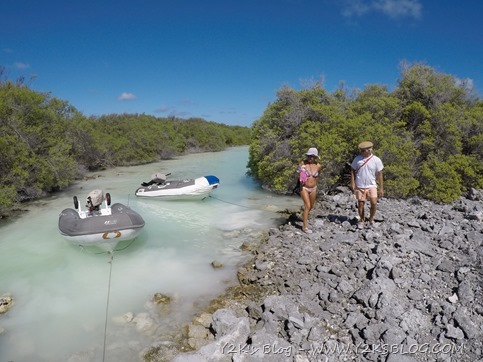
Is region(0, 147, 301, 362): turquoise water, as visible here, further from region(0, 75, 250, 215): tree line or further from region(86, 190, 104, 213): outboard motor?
region(0, 75, 250, 215): tree line

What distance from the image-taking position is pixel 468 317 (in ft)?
12.2

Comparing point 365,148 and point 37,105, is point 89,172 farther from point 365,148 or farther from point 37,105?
point 365,148

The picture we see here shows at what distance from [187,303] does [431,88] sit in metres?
11.3

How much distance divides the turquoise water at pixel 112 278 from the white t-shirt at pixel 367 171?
3.05 m

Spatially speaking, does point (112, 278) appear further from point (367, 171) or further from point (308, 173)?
point (367, 171)

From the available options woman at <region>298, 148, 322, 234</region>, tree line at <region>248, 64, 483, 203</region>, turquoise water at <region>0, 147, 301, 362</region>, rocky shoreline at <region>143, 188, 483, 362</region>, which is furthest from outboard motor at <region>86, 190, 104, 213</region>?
tree line at <region>248, 64, 483, 203</region>

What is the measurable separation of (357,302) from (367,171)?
9.49 ft

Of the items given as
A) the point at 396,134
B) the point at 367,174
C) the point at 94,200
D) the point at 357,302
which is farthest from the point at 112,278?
the point at 396,134

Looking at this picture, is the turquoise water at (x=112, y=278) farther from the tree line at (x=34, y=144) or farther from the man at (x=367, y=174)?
the man at (x=367, y=174)

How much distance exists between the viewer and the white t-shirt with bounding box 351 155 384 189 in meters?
6.32

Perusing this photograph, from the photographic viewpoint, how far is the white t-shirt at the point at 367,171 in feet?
20.7

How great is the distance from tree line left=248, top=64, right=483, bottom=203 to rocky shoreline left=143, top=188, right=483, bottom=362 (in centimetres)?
342

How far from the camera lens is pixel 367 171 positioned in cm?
638

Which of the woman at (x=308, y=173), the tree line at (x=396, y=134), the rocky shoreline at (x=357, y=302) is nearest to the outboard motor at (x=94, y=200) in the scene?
the rocky shoreline at (x=357, y=302)
